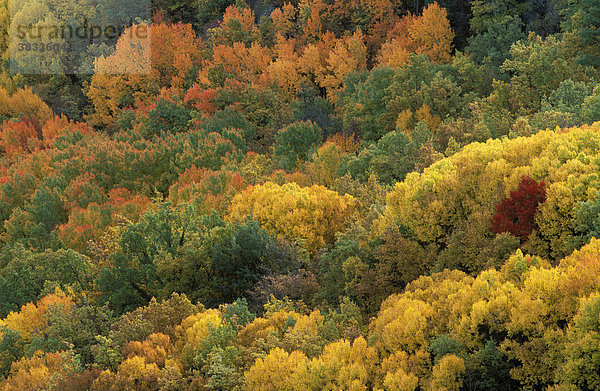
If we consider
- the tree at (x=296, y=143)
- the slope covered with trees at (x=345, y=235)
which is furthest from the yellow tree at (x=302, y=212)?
the tree at (x=296, y=143)

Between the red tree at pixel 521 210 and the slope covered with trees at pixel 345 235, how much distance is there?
7 cm

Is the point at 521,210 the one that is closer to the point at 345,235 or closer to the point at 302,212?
the point at 345,235

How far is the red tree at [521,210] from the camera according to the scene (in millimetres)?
22406

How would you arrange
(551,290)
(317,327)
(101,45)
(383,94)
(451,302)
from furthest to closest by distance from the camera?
(101,45) → (383,94) → (317,327) → (451,302) → (551,290)

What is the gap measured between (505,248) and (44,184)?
44273 mm

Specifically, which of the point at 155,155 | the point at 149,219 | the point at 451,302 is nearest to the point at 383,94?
the point at 155,155

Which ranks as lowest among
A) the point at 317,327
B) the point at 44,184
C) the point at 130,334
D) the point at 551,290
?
the point at 44,184

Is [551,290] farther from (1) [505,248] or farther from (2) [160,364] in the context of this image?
(2) [160,364]

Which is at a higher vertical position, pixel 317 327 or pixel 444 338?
pixel 444 338

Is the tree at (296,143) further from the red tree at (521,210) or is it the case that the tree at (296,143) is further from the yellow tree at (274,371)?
the yellow tree at (274,371)

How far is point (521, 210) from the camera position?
22609 millimetres

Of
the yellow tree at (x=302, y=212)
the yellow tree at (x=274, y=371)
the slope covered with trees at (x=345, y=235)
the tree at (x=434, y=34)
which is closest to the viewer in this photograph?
the slope covered with trees at (x=345, y=235)

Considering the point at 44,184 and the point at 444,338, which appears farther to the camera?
the point at 44,184

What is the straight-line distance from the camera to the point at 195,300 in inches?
1200
